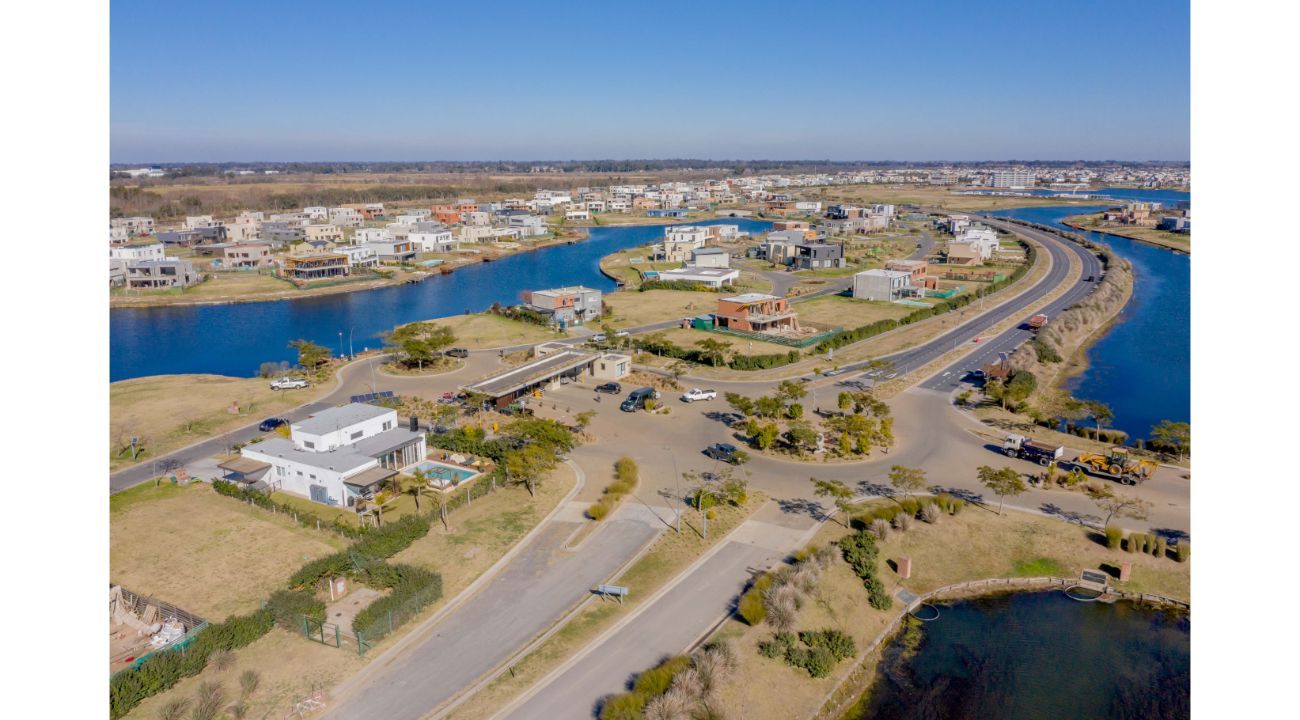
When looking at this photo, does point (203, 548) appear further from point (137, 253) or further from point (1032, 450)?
point (137, 253)

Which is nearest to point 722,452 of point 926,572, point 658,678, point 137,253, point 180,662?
point 926,572

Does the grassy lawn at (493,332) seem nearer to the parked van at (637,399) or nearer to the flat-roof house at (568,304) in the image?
Result: the flat-roof house at (568,304)

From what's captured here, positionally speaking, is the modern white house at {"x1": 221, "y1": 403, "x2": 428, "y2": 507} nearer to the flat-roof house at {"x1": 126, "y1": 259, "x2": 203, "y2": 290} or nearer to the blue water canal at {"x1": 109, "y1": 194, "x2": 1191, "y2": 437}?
the blue water canal at {"x1": 109, "y1": 194, "x2": 1191, "y2": 437}

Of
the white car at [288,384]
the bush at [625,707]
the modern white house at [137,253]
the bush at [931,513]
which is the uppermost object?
the modern white house at [137,253]

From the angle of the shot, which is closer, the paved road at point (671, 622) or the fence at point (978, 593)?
the paved road at point (671, 622)

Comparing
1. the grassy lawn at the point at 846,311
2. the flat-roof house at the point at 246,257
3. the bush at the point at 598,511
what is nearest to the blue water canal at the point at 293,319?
the flat-roof house at the point at 246,257

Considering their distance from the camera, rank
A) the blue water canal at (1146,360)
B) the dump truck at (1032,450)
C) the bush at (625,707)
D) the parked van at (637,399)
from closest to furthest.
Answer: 1. the bush at (625,707)
2. the dump truck at (1032,450)
3. the parked van at (637,399)
4. the blue water canal at (1146,360)

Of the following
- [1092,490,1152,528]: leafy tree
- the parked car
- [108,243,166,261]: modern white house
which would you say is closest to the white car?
the parked car
